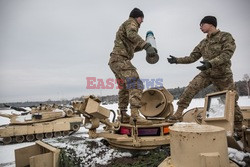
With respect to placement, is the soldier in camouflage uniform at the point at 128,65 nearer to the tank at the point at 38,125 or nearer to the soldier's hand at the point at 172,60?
the soldier's hand at the point at 172,60

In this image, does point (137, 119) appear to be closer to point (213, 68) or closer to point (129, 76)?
point (129, 76)

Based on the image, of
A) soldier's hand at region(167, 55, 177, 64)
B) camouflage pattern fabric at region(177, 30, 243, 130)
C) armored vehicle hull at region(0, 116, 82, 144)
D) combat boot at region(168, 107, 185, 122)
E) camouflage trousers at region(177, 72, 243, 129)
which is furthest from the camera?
armored vehicle hull at region(0, 116, 82, 144)

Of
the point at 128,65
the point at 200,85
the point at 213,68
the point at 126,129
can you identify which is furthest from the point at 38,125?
the point at 213,68

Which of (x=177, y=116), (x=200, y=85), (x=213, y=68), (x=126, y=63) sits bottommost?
(x=177, y=116)

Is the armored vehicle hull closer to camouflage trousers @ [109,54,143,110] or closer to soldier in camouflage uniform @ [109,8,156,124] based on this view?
soldier in camouflage uniform @ [109,8,156,124]

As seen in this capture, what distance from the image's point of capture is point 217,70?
11.1ft

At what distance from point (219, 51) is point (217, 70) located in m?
0.32

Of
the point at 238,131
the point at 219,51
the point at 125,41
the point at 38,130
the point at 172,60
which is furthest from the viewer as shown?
the point at 38,130

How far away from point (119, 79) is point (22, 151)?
74.8 inches

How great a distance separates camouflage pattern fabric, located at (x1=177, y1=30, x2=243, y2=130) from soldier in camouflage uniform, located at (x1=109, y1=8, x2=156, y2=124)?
78cm

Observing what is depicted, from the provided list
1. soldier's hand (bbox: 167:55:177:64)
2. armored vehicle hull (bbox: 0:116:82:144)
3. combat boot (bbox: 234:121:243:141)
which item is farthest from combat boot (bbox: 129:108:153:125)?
armored vehicle hull (bbox: 0:116:82:144)

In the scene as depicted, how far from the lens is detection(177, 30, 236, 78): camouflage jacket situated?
3207mm

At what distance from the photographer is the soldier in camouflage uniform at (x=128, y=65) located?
10.9 ft

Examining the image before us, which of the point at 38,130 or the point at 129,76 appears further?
the point at 38,130
